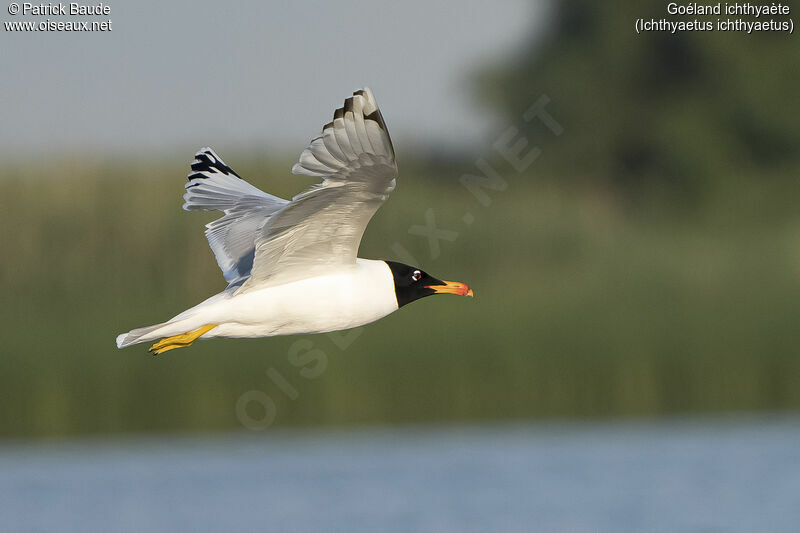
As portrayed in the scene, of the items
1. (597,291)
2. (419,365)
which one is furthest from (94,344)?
(597,291)

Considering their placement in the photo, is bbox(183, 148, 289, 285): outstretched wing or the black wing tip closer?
bbox(183, 148, 289, 285): outstretched wing

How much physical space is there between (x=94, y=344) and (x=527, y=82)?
15.2 m

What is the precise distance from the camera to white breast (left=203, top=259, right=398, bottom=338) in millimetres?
6570

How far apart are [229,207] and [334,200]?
197 centimetres

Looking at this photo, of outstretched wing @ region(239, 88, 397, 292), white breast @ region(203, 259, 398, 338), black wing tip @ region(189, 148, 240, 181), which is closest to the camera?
outstretched wing @ region(239, 88, 397, 292)

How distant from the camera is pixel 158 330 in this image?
6367 millimetres

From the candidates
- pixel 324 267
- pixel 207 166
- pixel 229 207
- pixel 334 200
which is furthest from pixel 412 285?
pixel 207 166

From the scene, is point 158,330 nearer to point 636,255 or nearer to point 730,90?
point 636,255

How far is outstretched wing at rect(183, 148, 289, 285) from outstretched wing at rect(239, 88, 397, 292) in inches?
34.9

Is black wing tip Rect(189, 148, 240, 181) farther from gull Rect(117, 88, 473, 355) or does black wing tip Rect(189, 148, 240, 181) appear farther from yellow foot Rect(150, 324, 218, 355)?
yellow foot Rect(150, 324, 218, 355)

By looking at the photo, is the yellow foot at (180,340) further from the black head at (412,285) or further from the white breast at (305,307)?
the black head at (412,285)

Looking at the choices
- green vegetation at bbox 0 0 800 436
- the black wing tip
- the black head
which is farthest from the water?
the black head

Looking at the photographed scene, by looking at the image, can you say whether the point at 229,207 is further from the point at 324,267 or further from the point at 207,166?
the point at 324,267

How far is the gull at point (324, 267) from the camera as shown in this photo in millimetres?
5770
